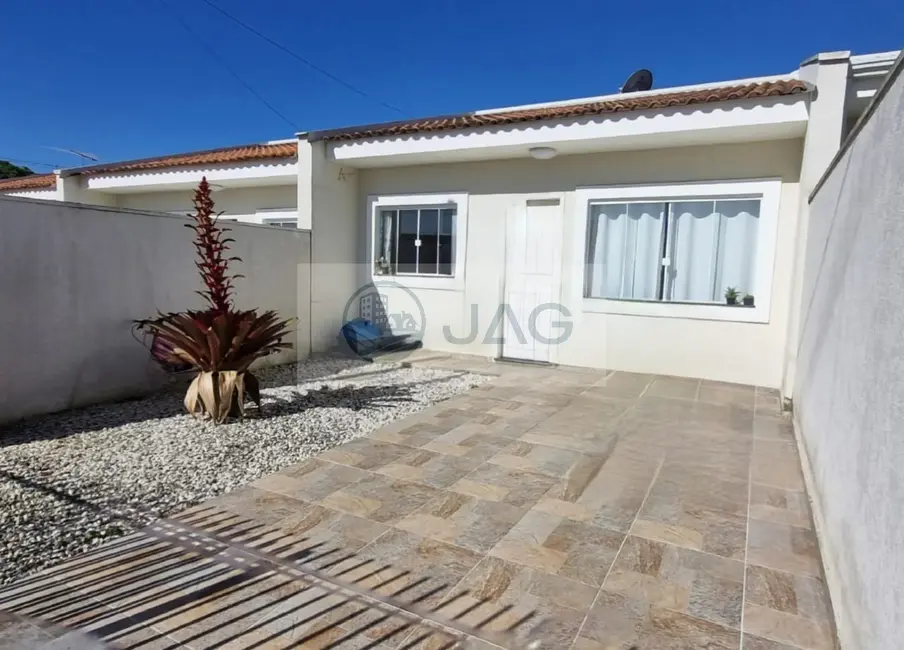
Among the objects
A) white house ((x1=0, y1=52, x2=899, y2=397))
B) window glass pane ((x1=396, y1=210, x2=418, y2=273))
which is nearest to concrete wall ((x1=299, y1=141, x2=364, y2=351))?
white house ((x1=0, y1=52, x2=899, y2=397))

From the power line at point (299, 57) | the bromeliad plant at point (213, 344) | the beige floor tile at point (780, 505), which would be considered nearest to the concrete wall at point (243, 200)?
the power line at point (299, 57)

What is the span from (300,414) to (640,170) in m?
7.10

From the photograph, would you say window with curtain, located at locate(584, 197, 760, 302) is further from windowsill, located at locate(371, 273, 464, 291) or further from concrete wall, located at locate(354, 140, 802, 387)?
windowsill, located at locate(371, 273, 464, 291)

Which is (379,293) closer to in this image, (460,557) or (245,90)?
(460,557)

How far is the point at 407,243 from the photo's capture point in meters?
11.6

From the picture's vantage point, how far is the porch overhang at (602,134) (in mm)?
7355

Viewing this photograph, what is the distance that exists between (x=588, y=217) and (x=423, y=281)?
3844 mm

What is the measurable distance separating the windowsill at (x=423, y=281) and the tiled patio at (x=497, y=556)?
18.1 feet

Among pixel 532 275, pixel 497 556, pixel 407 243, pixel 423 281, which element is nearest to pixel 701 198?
pixel 532 275

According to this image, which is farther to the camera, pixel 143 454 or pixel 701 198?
pixel 701 198

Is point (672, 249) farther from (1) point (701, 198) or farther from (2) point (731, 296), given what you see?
(2) point (731, 296)

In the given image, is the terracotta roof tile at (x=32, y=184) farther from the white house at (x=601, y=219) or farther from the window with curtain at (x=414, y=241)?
the window with curtain at (x=414, y=241)

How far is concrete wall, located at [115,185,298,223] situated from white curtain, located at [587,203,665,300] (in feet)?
24.5

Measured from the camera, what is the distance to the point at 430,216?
11281 millimetres
